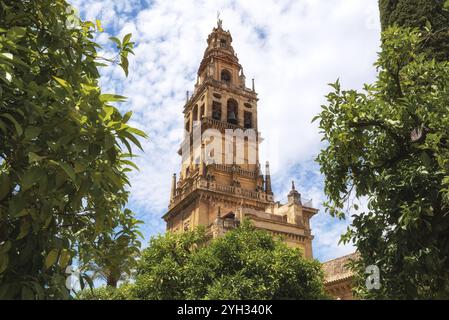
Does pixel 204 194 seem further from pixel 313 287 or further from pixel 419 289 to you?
pixel 419 289

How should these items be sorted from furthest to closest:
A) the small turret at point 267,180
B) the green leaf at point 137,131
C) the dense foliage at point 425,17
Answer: the small turret at point 267,180
the dense foliage at point 425,17
the green leaf at point 137,131

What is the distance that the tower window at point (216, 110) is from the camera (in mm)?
43688

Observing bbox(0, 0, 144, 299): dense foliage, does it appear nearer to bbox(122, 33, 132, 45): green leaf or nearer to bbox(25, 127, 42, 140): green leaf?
bbox(25, 127, 42, 140): green leaf

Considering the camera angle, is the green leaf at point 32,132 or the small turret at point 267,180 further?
the small turret at point 267,180

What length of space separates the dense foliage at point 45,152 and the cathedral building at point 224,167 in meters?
25.2

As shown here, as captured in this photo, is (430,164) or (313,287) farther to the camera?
(313,287)

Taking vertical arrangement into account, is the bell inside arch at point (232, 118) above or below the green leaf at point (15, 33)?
above

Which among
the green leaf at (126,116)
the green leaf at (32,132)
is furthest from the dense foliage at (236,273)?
the green leaf at (32,132)

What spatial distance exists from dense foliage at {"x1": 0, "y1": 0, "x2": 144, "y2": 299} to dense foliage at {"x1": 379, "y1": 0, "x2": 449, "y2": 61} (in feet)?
27.9

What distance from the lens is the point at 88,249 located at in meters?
5.74

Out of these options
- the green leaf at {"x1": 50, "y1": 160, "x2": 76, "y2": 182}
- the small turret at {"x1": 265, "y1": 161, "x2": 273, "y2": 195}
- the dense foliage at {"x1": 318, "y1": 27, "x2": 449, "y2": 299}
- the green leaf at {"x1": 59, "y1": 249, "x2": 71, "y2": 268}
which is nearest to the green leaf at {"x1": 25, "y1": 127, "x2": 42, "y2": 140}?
the green leaf at {"x1": 50, "y1": 160, "x2": 76, "y2": 182}

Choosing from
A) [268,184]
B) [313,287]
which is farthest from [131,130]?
[268,184]

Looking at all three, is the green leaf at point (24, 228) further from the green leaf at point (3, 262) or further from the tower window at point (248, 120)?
the tower window at point (248, 120)

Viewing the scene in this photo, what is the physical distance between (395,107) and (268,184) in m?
33.5
